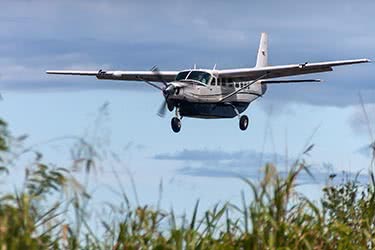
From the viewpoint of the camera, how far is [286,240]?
584 cm

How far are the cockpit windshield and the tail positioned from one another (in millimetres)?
20450

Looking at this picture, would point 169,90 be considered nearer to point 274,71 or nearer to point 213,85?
point 213,85

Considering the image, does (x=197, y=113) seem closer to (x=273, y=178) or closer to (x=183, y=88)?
(x=183, y=88)

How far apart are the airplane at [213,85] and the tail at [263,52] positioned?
437 inches

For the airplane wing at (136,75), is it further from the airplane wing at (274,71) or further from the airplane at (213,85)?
the airplane wing at (274,71)

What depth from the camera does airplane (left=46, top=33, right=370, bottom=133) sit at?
41625 mm

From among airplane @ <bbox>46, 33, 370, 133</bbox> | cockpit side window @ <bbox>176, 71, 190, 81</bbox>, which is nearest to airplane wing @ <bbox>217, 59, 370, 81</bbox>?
airplane @ <bbox>46, 33, 370, 133</bbox>

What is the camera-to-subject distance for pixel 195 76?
44.1m

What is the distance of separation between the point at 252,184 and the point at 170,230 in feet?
1.97

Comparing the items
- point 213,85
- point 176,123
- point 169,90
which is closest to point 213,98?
point 213,85

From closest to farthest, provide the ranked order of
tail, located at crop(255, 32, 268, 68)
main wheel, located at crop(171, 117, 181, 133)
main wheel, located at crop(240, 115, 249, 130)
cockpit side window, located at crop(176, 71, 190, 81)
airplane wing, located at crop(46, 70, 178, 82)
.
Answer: main wheel, located at crop(171, 117, 181, 133) → cockpit side window, located at crop(176, 71, 190, 81) → main wheel, located at crop(240, 115, 249, 130) → airplane wing, located at crop(46, 70, 178, 82) → tail, located at crop(255, 32, 268, 68)

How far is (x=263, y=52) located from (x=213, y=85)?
21.4 metres

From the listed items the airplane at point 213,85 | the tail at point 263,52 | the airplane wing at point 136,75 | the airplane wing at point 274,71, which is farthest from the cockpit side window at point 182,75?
the tail at point 263,52

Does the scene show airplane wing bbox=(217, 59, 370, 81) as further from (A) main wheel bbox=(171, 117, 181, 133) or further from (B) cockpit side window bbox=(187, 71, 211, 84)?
(A) main wheel bbox=(171, 117, 181, 133)
